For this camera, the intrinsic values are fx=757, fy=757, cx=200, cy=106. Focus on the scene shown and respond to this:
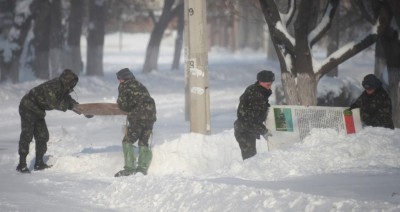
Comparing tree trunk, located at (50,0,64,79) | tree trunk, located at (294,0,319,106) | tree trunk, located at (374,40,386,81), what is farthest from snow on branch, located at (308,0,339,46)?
tree trunk, located at (50,0,64,79)

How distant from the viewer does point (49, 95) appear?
11.1 meters

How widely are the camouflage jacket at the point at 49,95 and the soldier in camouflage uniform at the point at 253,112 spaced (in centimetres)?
260

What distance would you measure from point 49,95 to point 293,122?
356 cm

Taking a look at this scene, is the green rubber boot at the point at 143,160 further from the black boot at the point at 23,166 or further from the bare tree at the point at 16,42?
the bare tree at the point at 16,42

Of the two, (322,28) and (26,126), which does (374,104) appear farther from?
(26,126)

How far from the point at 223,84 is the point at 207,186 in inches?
994

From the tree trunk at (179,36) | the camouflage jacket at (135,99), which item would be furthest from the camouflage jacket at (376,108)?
the tree trunk at (179,36)

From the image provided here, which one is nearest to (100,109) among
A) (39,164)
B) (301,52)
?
(39,164)

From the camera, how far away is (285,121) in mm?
10727

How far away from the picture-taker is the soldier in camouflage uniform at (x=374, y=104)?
33.3 ft

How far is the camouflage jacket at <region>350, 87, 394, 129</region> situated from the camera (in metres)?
10.2

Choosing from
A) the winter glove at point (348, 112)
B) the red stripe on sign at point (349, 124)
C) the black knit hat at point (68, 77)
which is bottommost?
the red stripe on sign at point (349, 124)

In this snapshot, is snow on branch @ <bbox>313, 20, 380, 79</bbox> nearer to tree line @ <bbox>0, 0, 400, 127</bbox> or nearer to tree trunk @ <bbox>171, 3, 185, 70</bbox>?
tree line @ <bbox>0, 0, 400, 127</bbox>

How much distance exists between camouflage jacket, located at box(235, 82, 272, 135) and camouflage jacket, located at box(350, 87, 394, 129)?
49.4 inches
